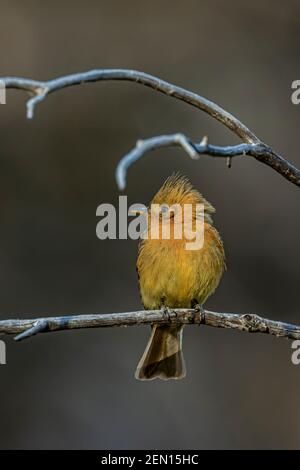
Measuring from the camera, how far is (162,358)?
259 inches

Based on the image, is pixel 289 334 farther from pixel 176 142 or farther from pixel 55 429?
pixel 55 429

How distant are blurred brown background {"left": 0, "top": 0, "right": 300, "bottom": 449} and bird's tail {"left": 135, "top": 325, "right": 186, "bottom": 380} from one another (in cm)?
280

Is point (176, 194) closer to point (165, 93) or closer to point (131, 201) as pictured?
point (165, 93)

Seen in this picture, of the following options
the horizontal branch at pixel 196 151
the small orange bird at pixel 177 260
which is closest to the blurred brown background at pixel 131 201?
the small orange bird at pixel 177 260

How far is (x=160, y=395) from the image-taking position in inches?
376

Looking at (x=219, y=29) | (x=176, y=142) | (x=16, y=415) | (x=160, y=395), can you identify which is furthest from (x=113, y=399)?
(x=176, y=142)

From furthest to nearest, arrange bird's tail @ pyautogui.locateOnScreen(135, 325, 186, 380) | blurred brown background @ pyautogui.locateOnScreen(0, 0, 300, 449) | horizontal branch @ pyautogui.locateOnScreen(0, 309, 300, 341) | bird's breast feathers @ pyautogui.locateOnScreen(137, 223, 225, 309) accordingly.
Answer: blurred brown background @ pyautogui.locateOnScreen(0, 0, 300, 449), bird's tail @ pyautogui.locateOnScreen(135, 325, 186, 380), bird's breast feathers @ pyautogui.locateOnScreen(137, 223, 225, 309), horizontal branch @ pyautogui.locateOnScreen(0, 309, 300, 341)

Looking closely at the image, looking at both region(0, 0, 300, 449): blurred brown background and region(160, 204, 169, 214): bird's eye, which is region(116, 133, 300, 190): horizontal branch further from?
region(0, 0, 300, 449): blurred brown background

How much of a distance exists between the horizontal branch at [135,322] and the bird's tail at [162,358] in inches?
63.5

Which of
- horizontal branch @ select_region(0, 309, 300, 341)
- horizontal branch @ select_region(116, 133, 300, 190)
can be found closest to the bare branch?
horizontal branch @ select_region(116, 133, 300, 190)

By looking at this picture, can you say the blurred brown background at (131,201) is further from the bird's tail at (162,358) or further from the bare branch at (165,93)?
the bare branch at (165,93)

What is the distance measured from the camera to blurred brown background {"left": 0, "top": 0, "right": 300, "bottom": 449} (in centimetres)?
953

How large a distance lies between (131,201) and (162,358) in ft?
11.5
